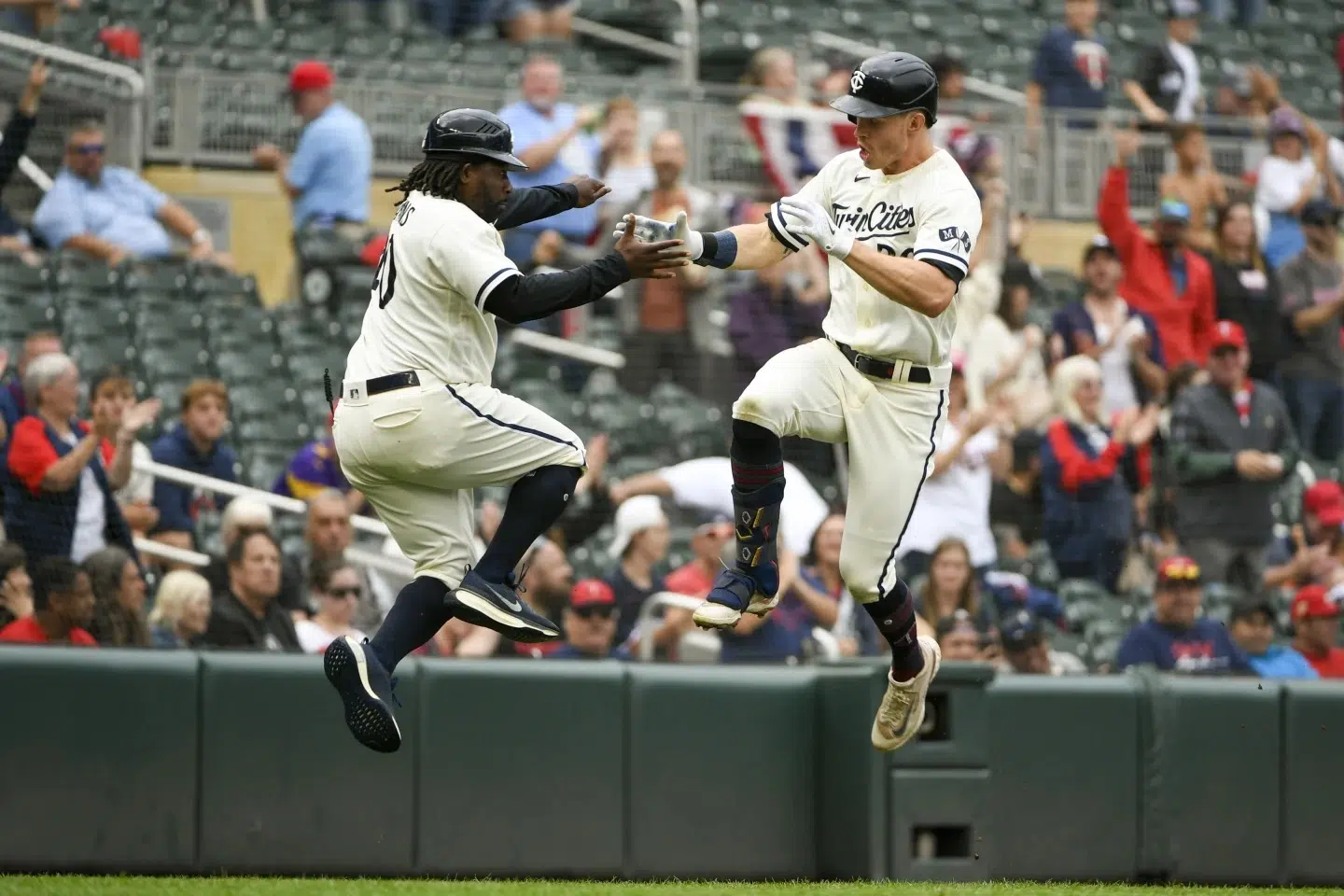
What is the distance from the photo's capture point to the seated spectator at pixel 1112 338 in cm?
1099

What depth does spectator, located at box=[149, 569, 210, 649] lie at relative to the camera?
8617 mm

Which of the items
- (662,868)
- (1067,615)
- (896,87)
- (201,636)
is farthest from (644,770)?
(896,87)

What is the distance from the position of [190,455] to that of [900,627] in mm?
3856

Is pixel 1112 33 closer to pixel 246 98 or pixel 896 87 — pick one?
pixel 246 98

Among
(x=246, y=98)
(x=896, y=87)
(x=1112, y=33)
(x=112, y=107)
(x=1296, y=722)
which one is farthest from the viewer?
(x=1112, y=33)

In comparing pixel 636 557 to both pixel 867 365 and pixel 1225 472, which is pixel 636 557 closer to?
pixel 867 365

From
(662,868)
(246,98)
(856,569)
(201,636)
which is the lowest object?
(662,868)

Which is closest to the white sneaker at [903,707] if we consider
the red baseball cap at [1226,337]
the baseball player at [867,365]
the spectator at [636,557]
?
the baseball player at [867,365]

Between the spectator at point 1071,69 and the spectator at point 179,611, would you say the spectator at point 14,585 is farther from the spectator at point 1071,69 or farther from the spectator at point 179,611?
the spectator at point 1071,69

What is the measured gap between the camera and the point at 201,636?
866 centimetres

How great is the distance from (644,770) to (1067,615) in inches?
112

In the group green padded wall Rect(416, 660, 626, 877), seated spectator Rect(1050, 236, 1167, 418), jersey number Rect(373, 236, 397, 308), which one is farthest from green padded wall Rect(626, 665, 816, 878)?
seated spectator Rect(1050, 236, 1167, 418)

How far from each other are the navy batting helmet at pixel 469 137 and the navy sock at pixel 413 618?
1.30 meters

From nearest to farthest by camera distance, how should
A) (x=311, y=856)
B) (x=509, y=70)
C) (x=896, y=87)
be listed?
(x=896, y=87)
(x=311, y=856)
(x=509, y=70)
